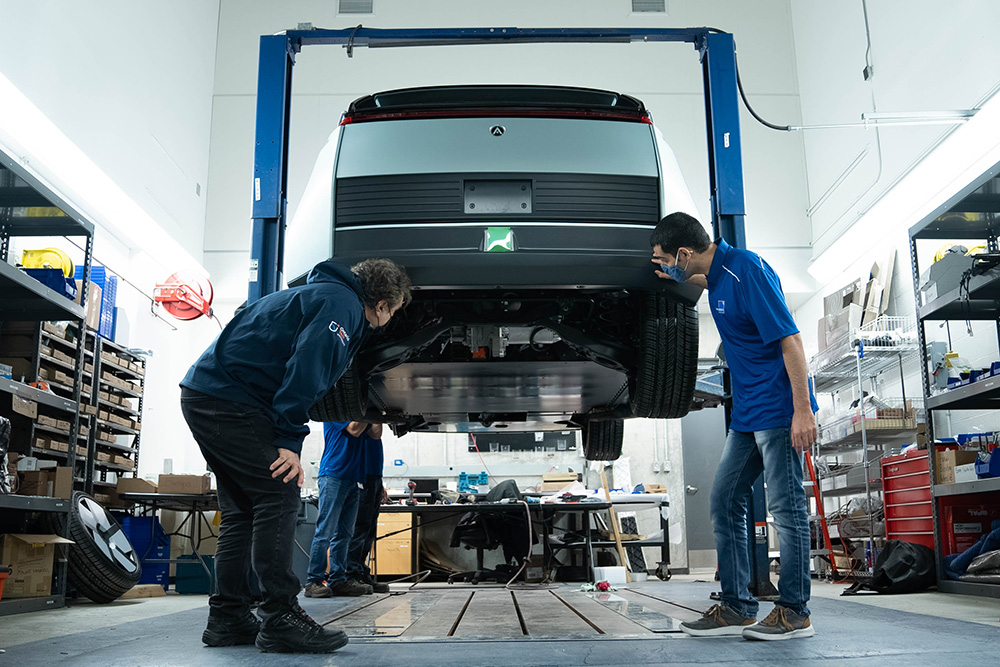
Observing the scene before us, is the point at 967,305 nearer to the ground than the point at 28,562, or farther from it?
farther from it

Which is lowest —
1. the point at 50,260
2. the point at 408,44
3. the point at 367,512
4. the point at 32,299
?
the point at 367,512

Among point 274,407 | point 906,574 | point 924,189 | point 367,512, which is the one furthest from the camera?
point 924,189

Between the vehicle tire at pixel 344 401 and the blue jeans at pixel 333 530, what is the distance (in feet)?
5.41

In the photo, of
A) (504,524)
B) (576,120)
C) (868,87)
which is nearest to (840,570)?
(504,524)

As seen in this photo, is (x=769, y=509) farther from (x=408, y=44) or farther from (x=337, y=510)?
(x=337, y=510)

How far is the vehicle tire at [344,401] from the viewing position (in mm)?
3129

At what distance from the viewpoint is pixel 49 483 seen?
4824 mm

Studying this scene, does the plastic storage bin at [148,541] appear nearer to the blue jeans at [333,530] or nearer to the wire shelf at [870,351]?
the blue jeans at [333,530]

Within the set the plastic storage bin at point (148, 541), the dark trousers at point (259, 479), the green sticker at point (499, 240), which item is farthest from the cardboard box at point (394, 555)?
the green sticker at point (499, 240)

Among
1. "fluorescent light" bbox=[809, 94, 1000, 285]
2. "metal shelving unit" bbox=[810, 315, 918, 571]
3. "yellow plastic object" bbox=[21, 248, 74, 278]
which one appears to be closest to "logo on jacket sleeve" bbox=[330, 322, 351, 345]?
"yellow plastic object" bbox=[21, 248, 74, 278]

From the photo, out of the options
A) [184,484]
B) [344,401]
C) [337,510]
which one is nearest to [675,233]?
[344,401]

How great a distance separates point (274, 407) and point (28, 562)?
10.8 ft

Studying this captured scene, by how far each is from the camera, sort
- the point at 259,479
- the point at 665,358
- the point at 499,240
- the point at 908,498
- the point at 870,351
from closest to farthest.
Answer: the point at 259,479
the point at 499,240
the point at 665,358
the point at 908,498
the point at 870,351

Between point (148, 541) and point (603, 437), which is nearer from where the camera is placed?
point (603, 437)
